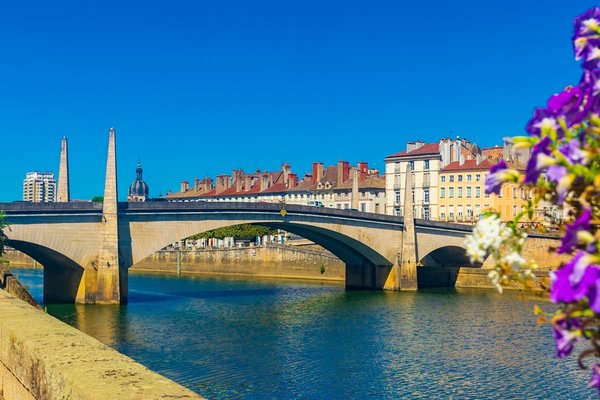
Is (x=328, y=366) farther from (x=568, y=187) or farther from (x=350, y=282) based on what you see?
(x=350, y=282)

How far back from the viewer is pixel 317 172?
9681 centimetres

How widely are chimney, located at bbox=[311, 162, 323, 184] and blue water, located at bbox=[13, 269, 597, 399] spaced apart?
2014 inches

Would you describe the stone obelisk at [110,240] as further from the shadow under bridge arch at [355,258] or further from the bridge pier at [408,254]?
the bridge pier at [408,254]

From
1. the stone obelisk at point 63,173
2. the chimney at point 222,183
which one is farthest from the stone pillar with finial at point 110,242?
the chimney at point 222,183

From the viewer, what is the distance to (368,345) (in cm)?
2673

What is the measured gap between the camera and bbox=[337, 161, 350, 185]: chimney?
299ft

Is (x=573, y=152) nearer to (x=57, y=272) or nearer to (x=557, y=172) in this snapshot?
(x=557, y=172)

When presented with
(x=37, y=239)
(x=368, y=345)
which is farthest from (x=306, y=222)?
(x=368, y=345)

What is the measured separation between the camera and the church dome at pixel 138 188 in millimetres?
115188

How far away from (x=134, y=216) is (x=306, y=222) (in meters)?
12.7

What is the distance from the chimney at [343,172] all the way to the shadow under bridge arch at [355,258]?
33.8m

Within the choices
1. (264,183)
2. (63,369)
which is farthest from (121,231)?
(264,183)

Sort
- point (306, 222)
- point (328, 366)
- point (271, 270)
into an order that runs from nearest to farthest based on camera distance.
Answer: point (328, 366) < point (306, 222) < point (271, 270)

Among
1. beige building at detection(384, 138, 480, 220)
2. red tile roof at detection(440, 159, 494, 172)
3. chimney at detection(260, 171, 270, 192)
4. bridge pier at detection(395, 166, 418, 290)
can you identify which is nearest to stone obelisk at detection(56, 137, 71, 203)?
bridge pier at detection(395, 166, 418, 290)
